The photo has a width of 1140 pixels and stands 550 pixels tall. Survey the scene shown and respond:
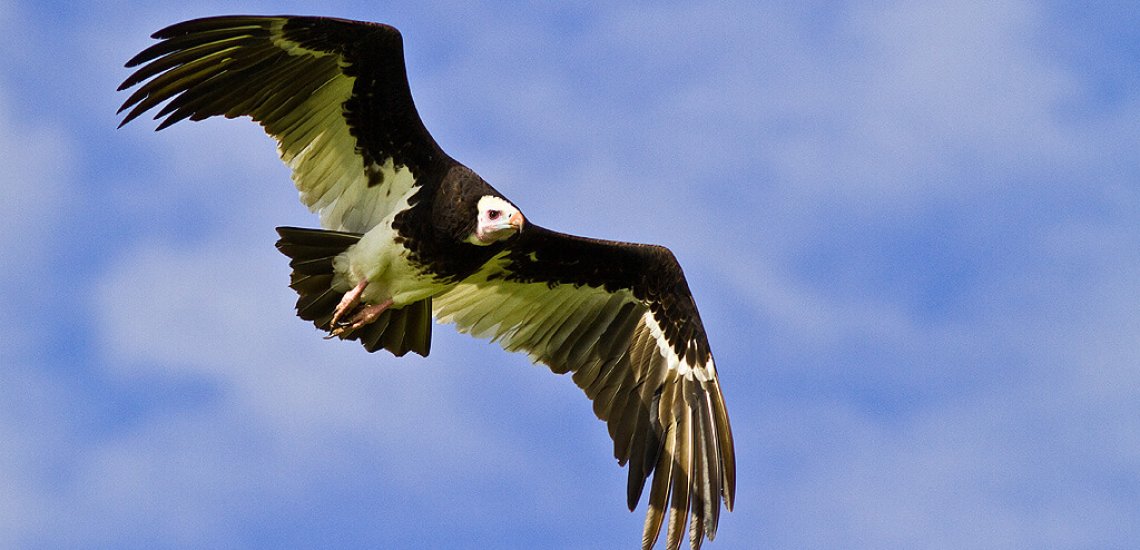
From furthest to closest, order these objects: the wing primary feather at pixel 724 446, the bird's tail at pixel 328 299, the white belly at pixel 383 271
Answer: the wing primary feather at pixel 724 446, the bird's tail at pixel 328 299, the white belly at pixel 383 271

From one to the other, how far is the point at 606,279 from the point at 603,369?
0.72 meters

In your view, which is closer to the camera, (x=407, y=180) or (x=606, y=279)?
(x=407, y=180)

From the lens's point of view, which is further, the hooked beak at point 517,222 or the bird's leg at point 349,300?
the bird's leg at point 349,300

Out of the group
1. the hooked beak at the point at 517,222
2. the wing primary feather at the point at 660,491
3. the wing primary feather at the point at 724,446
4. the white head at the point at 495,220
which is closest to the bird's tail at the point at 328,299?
the white head at the point at 495,220

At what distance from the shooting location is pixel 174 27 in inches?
470

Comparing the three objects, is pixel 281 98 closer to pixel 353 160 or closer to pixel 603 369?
pixel 353 160

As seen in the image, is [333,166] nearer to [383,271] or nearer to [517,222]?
[383,271]

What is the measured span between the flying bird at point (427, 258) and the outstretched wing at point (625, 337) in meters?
0.01

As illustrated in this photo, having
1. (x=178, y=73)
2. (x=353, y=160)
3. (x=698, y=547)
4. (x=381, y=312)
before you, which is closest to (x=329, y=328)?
(x=381, y=312)

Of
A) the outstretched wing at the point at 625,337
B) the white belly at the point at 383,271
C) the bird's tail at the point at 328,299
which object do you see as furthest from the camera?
the outstretched wing at the point at 625,337

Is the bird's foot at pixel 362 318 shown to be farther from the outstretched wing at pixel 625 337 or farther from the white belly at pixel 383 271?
the outstretched wing at pixel 625 337

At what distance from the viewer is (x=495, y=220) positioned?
12.3 meters

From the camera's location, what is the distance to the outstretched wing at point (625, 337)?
1341cm

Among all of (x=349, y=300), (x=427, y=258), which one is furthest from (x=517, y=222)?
(x=349, y=300)
